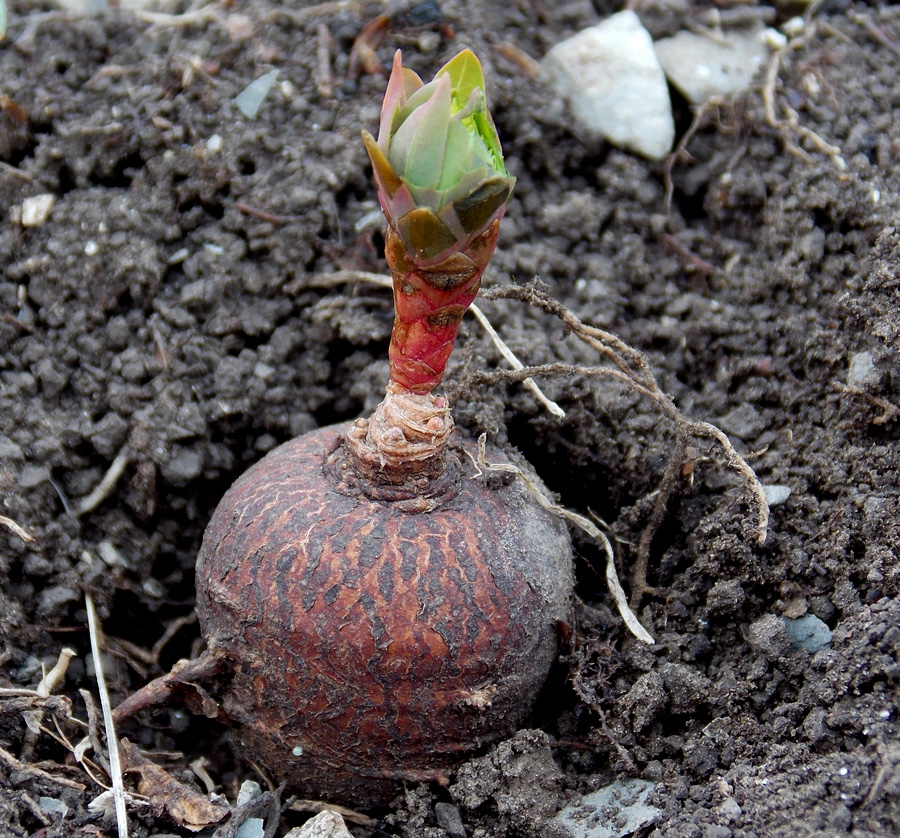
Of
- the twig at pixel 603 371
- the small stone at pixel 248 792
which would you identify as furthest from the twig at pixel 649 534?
the small stone at pixel 248 792

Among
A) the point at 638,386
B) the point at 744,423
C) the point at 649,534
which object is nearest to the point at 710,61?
the point at 744,423

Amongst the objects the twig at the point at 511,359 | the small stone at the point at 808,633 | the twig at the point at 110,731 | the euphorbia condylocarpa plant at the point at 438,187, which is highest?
the euphorbia condylocarpa plant at the point at 438,187

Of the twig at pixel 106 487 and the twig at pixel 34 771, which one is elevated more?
the twig at pixel 106 487

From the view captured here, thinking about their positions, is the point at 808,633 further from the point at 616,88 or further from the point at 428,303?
the point at 616,88

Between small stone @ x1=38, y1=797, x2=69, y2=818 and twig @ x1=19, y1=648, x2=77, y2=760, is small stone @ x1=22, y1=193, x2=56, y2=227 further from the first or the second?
small stone @ x1=38, y1=797, x2=69, y2=818

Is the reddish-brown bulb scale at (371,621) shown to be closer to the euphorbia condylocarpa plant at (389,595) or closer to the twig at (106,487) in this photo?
the euphorbia condylocarpa plant at (389,595)

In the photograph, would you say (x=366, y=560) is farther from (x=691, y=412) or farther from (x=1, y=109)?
(x=1, y=109)

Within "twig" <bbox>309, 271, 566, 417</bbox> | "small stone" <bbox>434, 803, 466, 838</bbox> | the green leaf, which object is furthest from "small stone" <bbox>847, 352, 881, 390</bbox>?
"small stone" <bbox>434, 803, 466, 838</bbox>
